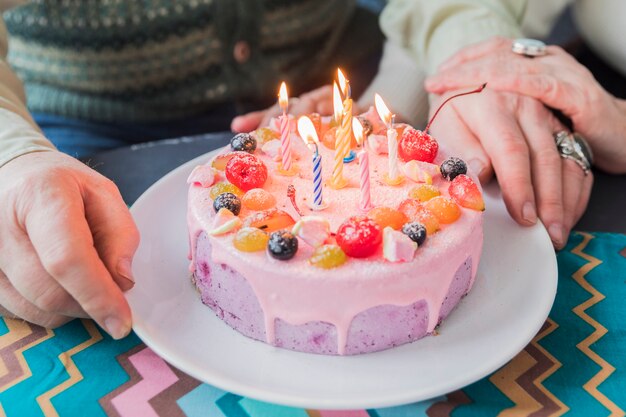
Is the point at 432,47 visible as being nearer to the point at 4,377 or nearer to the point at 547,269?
the point at 547,269

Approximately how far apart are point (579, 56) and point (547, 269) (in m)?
1.17

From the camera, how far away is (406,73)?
195 centimetres

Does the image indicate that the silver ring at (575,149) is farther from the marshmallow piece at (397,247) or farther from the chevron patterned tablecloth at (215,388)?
the marshmallow piece at (397,247)

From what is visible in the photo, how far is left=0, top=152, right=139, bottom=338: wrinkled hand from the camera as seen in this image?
37.7 inches

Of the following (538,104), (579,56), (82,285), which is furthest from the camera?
(579,56)

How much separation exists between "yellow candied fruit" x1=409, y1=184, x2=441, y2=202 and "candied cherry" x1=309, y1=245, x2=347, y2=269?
0.77ft

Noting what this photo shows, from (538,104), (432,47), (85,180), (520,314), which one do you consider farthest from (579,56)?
(85,180)

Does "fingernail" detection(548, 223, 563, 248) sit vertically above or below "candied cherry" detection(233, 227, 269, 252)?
below

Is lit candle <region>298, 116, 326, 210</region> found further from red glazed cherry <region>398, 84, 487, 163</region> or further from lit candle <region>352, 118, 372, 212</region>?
red glazed cherry <region>398, 84, 487, 163</region>

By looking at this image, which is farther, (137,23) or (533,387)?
(137,23)

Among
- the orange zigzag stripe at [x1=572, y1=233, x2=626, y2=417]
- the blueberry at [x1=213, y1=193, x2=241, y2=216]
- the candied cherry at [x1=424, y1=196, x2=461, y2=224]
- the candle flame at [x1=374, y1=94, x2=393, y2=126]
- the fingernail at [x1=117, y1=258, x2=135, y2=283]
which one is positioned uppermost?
the candle flame at [x1=374, y1=94, x2=393, y2=126]

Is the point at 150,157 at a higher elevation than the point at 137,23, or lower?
lower

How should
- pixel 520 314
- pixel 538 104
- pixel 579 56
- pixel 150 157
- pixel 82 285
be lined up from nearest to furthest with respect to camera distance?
1. pixel 82 285
2. pixel 520 314
3. pixel 538 104
4. pixel 150 157
5. pixel 579 56

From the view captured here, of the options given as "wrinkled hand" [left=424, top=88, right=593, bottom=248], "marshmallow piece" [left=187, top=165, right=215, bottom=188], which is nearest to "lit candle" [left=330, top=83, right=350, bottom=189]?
"marshmallow piece" [left=187, top=165, right=215, bottom=188]
